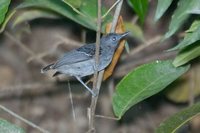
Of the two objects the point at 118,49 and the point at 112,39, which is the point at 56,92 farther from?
the point at 118,49

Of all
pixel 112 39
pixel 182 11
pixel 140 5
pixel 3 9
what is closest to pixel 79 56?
pixel 112 39

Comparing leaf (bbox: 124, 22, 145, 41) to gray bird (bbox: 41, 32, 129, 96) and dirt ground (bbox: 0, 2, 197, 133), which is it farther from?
Result: dirt ground (bbox: 0, 2, 197, 133)

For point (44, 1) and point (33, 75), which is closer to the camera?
point (44, 1)

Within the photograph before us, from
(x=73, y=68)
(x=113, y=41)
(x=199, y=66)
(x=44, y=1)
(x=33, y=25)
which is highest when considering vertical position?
(x=44, y=1)

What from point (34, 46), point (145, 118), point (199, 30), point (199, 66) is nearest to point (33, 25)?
point (34, 46)

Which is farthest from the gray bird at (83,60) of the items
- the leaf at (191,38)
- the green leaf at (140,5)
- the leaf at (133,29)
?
the leaf at (191,38)

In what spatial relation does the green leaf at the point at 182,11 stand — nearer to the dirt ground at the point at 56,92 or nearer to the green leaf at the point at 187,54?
the green leaf at the point at 187,54

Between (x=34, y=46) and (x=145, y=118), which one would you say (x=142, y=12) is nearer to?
(x=145, y=118)
